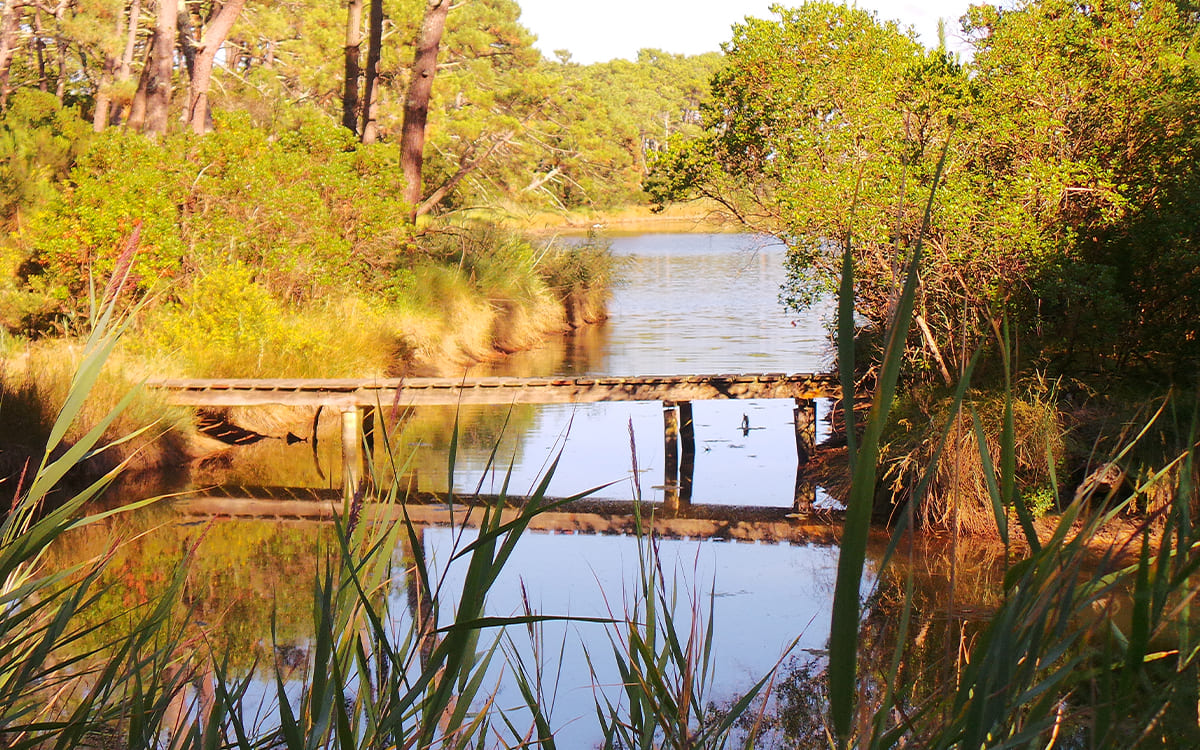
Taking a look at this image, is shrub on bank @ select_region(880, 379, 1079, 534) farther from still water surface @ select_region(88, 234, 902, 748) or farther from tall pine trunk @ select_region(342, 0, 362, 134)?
tall pine trunk @ select_region(342, 0, 362, 134)

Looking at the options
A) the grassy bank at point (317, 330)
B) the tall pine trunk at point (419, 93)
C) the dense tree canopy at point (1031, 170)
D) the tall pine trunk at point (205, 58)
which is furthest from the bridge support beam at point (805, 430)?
the tall pine trunk at point (419, 93)

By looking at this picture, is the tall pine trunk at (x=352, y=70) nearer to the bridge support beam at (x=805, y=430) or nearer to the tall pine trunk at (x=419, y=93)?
the tall pine trunk at (x=419, y=93)

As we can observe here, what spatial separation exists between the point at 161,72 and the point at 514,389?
7822 millimetres

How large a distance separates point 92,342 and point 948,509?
6526mm

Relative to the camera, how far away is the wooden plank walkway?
10062 mm

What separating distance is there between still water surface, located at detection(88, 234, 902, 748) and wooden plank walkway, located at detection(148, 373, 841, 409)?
537mm

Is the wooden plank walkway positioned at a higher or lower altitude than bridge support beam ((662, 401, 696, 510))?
higher

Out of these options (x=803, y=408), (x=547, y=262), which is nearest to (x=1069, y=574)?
(x=803, y=408)

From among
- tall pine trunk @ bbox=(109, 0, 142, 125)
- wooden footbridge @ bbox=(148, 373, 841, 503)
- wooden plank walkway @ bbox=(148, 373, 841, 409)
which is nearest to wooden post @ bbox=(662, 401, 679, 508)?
wooden footbridge @ bbox=(148, 373, 841, 503)

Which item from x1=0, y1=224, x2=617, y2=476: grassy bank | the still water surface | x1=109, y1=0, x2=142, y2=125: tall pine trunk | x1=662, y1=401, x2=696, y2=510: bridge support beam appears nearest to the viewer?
the still water surface

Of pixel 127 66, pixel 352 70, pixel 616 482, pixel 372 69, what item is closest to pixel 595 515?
pixel 616 482

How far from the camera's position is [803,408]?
1009 centimetres

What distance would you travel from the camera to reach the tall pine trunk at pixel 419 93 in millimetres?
17406

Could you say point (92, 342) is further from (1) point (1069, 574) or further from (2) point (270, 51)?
(2) point (270, 51)
